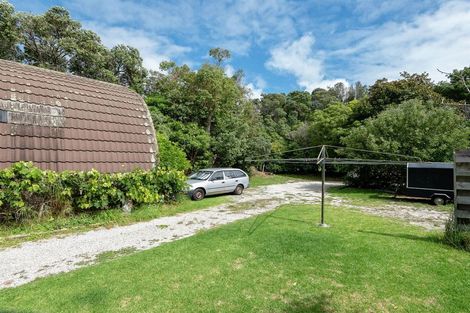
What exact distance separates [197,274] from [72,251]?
10.6ft

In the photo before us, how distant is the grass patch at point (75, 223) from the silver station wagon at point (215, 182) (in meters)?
2.40

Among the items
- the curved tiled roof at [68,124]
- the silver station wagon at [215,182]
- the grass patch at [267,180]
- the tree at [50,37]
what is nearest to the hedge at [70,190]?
the curved tiled roof at [68,124]

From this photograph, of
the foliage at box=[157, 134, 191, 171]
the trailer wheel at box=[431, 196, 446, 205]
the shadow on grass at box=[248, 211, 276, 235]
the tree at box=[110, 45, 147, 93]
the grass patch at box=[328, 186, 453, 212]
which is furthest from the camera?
the tree at box=[110, 45, 147, 93]

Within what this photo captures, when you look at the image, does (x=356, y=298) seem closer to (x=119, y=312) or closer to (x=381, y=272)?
(x=381, y=272)

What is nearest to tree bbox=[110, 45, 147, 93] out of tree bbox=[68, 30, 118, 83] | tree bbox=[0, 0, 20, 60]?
tree bbox=[68, 30, 118, 83]

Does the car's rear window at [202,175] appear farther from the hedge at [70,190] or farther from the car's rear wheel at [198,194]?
the hedge at [70,190]

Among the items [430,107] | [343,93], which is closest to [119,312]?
[430,107]

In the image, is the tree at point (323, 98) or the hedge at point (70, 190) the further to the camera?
the tree at point (323, 98)

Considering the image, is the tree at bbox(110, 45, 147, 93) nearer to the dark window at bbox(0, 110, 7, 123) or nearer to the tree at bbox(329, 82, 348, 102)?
the dark window at bbox(0, 110, 7, 123)

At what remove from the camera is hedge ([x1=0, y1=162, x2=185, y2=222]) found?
282 inches

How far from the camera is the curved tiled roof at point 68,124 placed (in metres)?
8.23

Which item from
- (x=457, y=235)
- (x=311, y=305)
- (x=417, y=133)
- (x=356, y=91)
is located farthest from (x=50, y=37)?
(x=356, y=91)

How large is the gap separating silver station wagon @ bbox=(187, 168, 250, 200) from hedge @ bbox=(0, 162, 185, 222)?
2595mm

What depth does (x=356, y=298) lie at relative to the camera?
12.6ft
